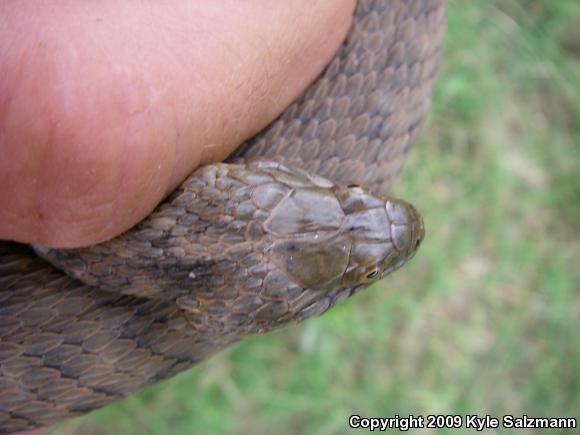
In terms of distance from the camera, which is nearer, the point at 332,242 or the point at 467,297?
the point at 332,242

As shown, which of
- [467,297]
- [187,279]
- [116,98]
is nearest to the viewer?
[116,98]

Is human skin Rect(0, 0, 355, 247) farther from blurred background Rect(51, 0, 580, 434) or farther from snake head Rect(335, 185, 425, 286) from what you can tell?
blurred background Rect(51, 0, 580, 434)

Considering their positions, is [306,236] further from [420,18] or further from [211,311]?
[420,18]

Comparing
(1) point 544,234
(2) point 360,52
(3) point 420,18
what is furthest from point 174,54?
(1) point 544,234

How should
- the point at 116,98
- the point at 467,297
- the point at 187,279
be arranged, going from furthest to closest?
the point at 467,297, the point at 187,279, the point at 116,98

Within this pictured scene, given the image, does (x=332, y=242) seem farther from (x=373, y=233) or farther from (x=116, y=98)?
(x=116, y=98)

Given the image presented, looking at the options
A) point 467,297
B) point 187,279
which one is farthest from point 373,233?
point 467,297

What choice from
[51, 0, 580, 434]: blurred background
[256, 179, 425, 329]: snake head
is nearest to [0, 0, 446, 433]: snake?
[256, 179, 425, 329]: snake head
